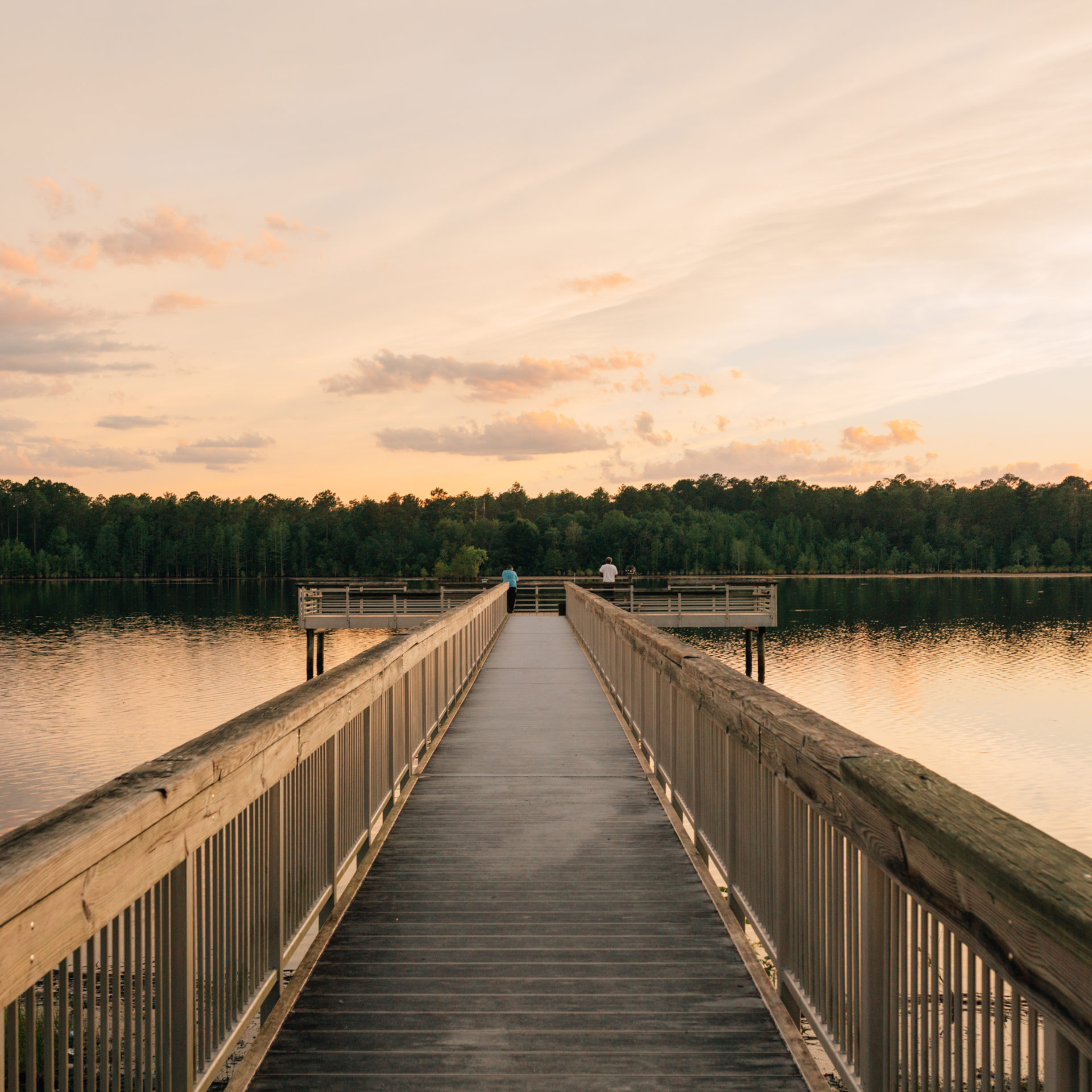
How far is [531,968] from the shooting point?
12.4 ft

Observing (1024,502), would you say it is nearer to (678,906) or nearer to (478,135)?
(478,135)

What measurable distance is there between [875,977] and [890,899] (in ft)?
0.86

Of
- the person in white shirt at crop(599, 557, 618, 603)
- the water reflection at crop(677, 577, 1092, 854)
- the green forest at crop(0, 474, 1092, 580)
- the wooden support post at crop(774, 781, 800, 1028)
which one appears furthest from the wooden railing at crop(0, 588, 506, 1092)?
the green forest at crop(0, 474, 1092, 580)

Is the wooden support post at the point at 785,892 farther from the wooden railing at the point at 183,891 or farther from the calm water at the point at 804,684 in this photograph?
the calm water at the point at 804,684

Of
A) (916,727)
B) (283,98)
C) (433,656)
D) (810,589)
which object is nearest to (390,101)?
(283,98)

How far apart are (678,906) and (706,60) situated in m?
17.3

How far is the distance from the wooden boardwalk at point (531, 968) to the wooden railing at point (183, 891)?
0.97ft

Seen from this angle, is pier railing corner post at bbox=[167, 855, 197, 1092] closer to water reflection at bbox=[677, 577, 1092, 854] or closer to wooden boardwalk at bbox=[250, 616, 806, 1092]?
wooden boardwalk at bbox=[250, 616, 806, 1092]

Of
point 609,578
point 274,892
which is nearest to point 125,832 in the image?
point 274,892

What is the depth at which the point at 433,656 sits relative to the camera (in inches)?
337

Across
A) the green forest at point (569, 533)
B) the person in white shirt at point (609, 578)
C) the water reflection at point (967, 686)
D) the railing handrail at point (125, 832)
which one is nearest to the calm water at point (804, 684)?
the water reflection at point (967, 686)

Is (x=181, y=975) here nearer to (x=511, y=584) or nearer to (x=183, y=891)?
(x=183, y=891)

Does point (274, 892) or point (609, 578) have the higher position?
point (609, 578)

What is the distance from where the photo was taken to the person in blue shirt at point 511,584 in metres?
31.4
